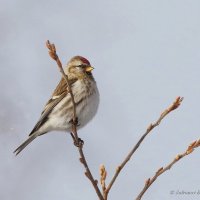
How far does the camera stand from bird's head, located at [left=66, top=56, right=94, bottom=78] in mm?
5980

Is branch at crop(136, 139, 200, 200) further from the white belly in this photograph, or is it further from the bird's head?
the bird's head

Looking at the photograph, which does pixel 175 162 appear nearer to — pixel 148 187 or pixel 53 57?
pixel 148 187

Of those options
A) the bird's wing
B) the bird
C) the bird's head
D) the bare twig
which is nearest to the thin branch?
the bare twig

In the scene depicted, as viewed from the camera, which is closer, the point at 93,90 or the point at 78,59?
the point at 93,90

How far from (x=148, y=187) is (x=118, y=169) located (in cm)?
25

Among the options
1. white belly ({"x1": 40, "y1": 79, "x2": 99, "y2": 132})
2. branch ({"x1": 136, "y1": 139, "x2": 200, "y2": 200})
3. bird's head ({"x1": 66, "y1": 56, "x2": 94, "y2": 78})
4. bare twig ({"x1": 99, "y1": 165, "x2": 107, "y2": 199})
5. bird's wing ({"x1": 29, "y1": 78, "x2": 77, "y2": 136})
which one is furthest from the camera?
bird's head ({"x1": 66, "y1": 56, "x2": 94, "y2": 78})

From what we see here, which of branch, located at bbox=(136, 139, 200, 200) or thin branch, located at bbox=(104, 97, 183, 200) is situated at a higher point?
thin branch, located at bbox=(104, 97, 183, 200)

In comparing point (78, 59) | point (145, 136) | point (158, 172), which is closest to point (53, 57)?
point (145, 136)

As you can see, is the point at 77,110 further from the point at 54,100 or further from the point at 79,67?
the point at 79,67

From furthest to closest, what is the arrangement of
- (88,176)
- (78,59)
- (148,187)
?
(78,59) → (88,176) → (148,187)

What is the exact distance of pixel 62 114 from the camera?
5477mm

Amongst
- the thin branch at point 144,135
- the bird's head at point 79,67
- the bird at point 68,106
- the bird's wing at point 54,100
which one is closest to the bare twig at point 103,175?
the thin branch at point 144,135

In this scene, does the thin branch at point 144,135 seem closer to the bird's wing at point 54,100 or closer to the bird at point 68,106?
the bird at point 68,106

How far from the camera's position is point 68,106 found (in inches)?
215
